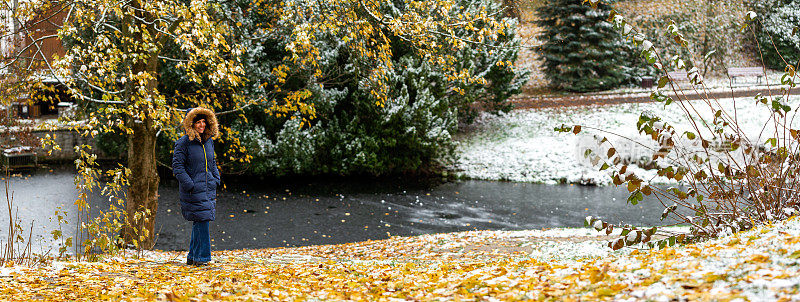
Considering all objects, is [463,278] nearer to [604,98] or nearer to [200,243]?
[200,243]

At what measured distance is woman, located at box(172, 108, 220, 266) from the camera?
534 cm

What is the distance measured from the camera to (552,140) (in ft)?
67.3

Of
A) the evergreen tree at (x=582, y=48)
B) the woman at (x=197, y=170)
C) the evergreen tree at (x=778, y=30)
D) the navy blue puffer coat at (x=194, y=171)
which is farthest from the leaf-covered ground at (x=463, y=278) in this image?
the evergreen tree at (x=778, y=30)

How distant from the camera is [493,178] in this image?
1825 cm

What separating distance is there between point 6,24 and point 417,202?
354 inches

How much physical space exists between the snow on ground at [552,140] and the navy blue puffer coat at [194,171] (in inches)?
502

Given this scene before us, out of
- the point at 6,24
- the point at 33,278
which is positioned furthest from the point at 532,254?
the point at 6,24

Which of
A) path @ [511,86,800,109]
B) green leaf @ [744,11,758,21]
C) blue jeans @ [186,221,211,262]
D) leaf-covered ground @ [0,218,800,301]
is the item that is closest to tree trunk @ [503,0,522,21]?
path @ [511,86,800,109]

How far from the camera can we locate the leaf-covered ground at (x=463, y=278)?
3076 millimetres

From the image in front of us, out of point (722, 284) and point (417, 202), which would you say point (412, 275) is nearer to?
point (722, 284)

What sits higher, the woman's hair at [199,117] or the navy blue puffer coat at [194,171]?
the woman's hair at [199,117]

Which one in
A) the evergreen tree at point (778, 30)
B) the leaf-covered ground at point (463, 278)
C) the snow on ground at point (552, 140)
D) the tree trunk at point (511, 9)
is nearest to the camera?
the leaf-covered ground at point (463, 278)

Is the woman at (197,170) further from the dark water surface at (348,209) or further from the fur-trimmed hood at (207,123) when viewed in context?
the dark water surface at (348,209)

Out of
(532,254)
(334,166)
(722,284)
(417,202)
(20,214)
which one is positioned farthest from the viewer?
(334,166)
